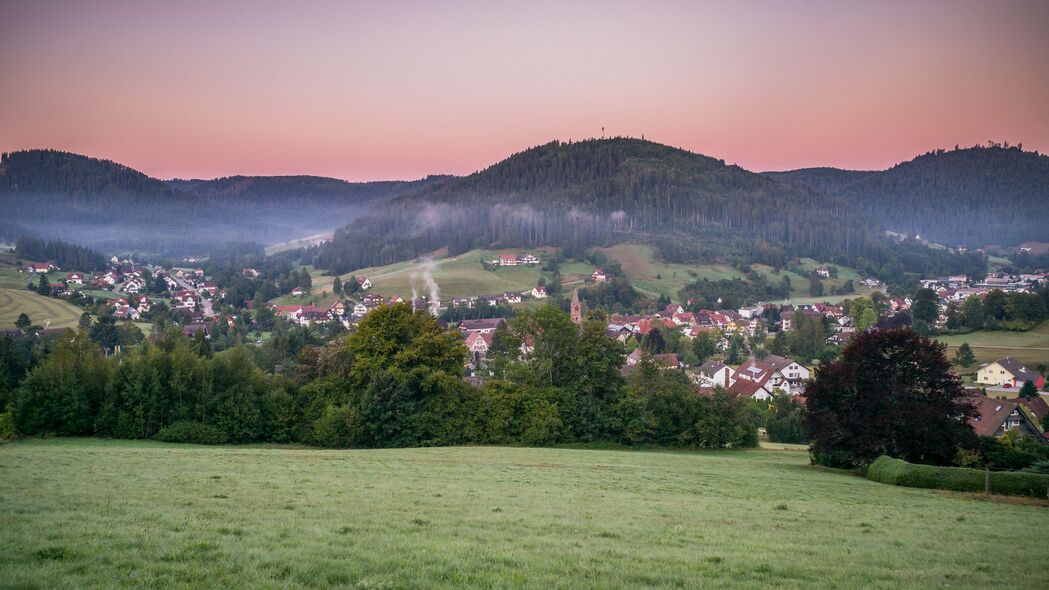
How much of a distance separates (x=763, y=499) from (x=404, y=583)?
14.1 m

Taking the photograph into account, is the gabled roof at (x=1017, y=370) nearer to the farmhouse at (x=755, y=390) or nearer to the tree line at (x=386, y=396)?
the farmhouse at (x=755, y=390)

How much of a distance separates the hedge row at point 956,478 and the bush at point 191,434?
3377 centimetres

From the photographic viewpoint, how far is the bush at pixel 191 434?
116ft

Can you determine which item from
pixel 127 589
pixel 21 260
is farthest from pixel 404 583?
pixel 21 260

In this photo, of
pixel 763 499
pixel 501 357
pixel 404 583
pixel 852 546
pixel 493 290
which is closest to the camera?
pixel 404 583

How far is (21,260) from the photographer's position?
573 ft

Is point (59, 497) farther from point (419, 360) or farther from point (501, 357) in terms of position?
point (501, 357)

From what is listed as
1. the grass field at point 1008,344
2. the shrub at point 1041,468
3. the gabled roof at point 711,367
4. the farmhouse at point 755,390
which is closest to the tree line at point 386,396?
the shrub at point 1041,468

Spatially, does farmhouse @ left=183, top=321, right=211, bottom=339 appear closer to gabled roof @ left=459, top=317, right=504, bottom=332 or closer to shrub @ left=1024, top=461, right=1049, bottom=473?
gabled roof @ left=459, top=317, right=504, bottom=332

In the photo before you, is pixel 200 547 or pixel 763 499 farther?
pixel 763 499

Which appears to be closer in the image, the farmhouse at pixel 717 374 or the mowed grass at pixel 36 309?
the farmhouse at pixel 717 374

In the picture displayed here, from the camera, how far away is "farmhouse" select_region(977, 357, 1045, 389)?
7150cm

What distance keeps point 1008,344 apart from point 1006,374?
901 inches

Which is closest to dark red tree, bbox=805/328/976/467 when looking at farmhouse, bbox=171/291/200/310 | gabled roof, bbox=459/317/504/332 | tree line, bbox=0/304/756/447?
tree line, bbox=0/304/756/447
